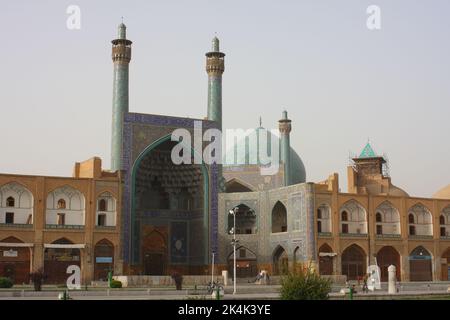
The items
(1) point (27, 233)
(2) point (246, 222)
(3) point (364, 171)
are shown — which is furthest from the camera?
(3) point (364, 171)

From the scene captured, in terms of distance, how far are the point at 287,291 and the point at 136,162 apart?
28.6m

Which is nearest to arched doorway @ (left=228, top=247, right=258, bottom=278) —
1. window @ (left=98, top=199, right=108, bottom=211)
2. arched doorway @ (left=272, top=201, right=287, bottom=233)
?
arched doorway @ (left=272, top=201, right=287, bottom=233)

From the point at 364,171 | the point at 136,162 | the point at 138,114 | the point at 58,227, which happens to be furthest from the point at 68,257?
the point at 364,171

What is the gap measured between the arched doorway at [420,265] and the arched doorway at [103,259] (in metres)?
21.5

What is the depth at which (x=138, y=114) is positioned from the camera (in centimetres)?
4828

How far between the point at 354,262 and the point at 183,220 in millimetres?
12707

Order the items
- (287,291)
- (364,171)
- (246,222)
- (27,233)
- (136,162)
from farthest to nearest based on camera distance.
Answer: (364,171) < (246,222) < (136,162) < (27,233) < (287,291)

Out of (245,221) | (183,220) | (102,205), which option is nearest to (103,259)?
(102,205)

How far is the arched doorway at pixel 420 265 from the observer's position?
51.4 m

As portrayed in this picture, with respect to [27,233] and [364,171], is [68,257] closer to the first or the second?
[27,233]

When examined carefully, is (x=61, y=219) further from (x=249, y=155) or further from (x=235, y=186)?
(x=249, y=155)

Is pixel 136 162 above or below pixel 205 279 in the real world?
above

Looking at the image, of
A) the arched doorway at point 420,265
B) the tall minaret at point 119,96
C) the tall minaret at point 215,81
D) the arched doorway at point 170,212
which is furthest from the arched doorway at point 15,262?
the arched doorway at point 420,265

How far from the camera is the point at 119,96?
47.8 m
